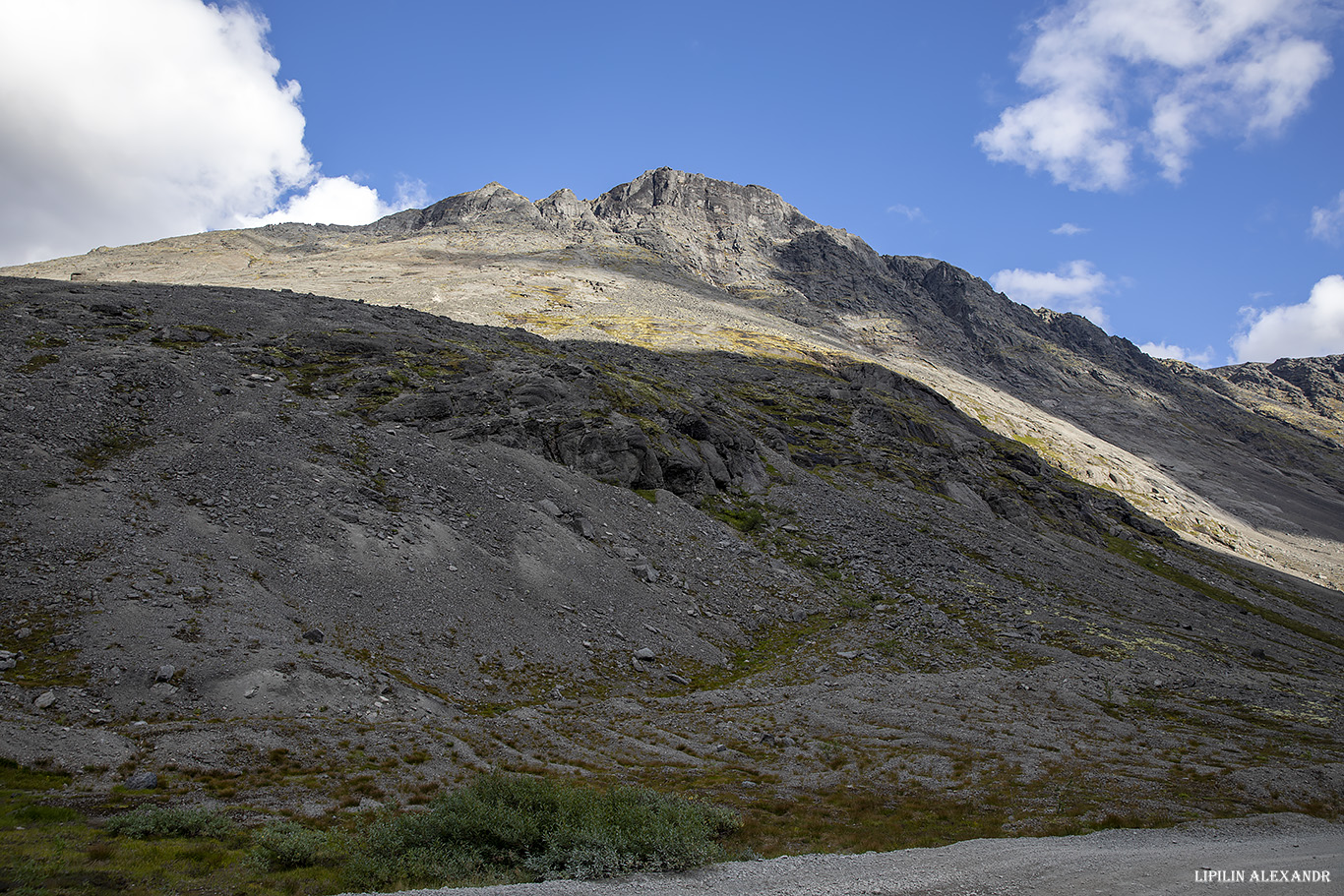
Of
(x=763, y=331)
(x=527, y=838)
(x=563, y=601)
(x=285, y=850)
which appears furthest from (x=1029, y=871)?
(x=763, y=331)

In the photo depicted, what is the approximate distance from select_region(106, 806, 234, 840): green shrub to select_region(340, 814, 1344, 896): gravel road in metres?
5.30

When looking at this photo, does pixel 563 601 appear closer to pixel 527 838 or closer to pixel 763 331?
pixel 527 838

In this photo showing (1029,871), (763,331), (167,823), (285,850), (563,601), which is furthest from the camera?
(763,331)

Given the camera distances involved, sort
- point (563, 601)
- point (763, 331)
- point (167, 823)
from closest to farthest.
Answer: point (167, 823) < point (563, 601) < point (763, 331)

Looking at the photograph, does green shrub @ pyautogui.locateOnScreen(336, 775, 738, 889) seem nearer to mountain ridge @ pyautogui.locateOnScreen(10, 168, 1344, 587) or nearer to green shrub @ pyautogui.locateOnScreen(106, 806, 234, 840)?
green shrub @ pyautogui.locateOnScreen(106, 806, 234, 840)

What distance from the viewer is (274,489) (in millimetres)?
30312

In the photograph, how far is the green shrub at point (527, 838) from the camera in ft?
42.6

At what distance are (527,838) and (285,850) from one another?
500 centimetres

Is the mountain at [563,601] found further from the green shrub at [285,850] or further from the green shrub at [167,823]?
the green shrub at [285,850]

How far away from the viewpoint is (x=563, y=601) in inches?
1271

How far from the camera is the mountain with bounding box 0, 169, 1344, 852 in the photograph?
762 inches

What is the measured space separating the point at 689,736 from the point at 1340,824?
20.3m

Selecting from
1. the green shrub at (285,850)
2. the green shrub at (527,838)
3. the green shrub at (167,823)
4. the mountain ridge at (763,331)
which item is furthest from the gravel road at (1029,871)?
the mountain ridge at (763,331)

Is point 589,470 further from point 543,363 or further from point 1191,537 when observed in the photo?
point 1191,537
